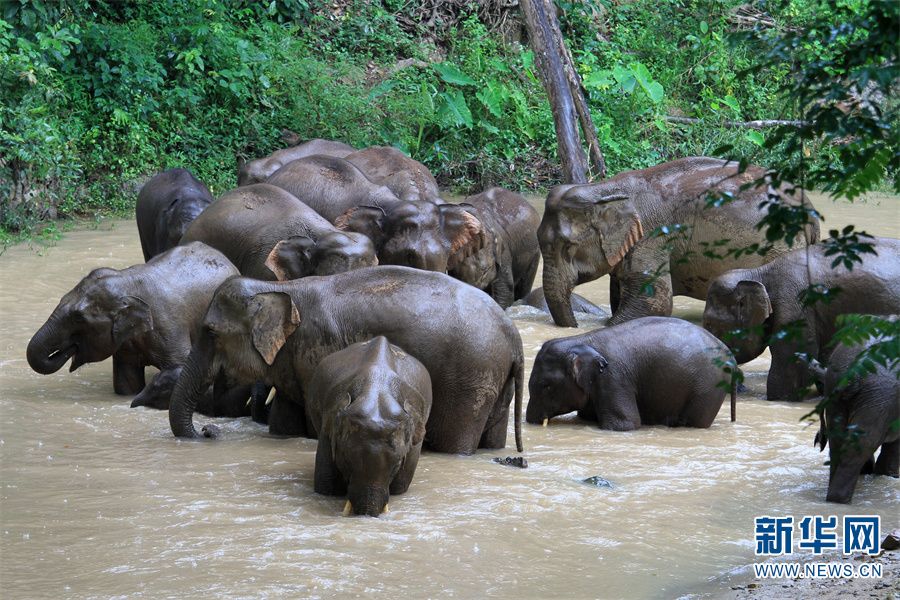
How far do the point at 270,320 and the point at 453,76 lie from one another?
1283 centimetres

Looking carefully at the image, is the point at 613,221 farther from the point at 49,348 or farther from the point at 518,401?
the point at 49,348

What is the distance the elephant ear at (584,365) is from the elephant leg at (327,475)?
2126mm

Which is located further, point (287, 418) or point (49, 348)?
point (49, 348)

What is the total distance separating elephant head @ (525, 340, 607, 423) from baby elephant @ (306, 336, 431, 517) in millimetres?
1631

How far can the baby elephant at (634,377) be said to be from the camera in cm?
788

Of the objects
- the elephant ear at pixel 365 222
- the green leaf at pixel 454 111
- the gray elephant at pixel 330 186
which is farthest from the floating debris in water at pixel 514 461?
the green leaf at pixel 454 111

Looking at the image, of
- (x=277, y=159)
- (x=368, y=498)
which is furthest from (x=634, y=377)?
(x=277, y=159)

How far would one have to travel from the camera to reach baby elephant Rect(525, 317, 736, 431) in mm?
7879

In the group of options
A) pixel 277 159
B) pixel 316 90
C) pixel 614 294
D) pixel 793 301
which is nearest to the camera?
pixel 793 301

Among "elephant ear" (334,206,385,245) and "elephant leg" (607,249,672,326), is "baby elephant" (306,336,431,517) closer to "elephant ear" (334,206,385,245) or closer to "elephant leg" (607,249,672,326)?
"elephant ear" (334,206,385,245)

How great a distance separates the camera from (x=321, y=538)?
5.64 m

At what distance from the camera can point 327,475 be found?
6.24 m

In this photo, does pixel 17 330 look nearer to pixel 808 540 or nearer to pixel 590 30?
pixel 808 540

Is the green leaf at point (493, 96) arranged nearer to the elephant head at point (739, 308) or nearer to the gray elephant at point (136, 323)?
the elephant head at point (739, 308)
